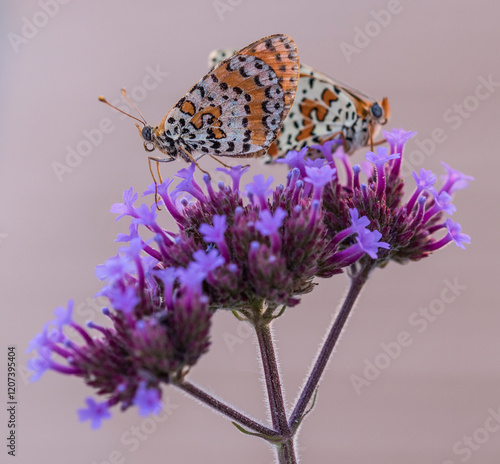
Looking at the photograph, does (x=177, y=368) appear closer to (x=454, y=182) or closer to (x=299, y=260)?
(x=299, y=260)

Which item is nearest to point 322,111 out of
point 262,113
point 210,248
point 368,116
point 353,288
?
point 368,116

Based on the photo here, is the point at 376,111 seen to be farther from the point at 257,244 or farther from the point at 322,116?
the point at 257,244

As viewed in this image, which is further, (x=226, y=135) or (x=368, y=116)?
(x=368, y=116)
